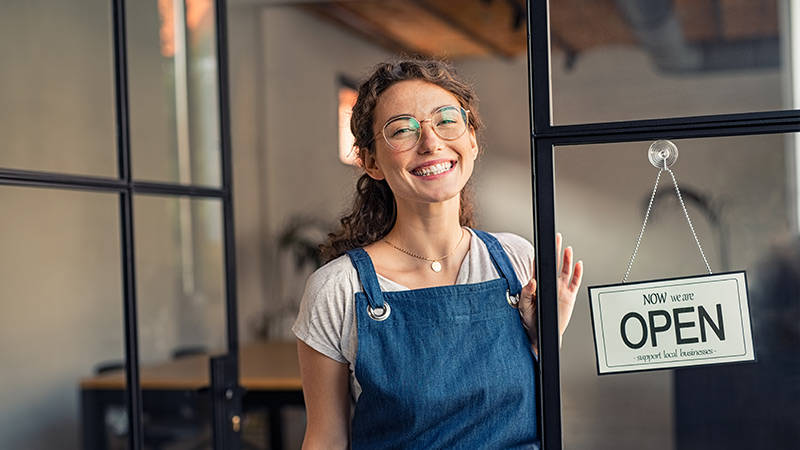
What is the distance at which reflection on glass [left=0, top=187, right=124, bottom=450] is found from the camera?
138 inches

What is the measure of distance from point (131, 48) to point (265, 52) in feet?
12.4

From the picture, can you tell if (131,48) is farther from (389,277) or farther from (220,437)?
(389,277)

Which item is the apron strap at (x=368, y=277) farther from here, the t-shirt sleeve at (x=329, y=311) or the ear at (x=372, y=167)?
the ear at (x=372, y=167)

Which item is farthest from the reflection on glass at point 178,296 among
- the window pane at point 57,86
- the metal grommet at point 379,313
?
the metal grommet at point 379,313

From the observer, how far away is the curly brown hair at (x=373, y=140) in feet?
5.01

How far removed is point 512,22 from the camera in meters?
7.28

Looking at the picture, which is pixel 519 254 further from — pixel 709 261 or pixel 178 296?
pixel 178 296

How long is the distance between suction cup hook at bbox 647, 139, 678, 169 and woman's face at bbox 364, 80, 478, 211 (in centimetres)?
32

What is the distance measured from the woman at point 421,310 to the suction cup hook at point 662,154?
12.5 inches

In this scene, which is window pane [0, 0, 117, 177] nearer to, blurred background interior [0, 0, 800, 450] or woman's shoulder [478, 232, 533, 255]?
blurred background interior [0, 0, 800, 450]

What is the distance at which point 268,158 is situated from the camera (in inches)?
272

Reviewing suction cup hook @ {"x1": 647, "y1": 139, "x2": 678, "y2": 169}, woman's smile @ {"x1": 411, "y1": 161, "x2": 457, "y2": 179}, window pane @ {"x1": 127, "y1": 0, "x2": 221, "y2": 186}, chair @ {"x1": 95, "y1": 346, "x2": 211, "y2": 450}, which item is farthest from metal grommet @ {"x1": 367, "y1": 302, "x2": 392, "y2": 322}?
window pane @ {"x1": 127, "y1": 0, "x2": 221, "y2": 186}

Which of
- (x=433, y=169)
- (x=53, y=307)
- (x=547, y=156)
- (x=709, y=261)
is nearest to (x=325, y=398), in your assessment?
(x=433, y=169)

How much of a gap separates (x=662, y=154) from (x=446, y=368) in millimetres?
483
